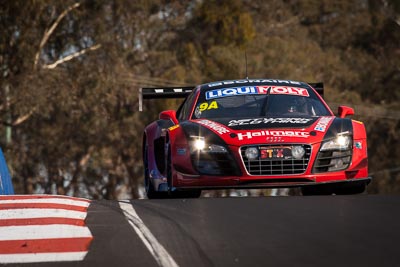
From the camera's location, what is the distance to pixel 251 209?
827 cm

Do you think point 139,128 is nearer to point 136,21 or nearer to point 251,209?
point 136,21

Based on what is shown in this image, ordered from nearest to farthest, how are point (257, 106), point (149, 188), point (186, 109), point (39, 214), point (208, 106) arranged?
point (39, 214)
point (257, 106)
point (208, 106)
point (186, 109)
point (149, 188)

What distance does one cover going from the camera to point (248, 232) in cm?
691

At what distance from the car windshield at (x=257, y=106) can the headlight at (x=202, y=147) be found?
0.95 metres

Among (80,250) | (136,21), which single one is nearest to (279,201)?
(80,250)

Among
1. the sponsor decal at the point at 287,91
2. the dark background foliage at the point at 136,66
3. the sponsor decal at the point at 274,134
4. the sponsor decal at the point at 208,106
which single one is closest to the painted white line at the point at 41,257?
the sponsor decal at the point at 274,134

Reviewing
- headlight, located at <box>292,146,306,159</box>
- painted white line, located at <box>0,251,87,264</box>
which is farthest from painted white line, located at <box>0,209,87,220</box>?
headlight, located at <box>292,146,306,159</box>

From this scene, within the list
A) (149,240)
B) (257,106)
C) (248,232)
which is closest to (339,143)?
(257,106)

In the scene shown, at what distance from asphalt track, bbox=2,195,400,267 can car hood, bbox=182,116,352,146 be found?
0.93 m

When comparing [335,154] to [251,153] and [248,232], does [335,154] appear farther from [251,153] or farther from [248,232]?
[248,232]

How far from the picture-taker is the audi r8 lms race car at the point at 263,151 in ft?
32.5

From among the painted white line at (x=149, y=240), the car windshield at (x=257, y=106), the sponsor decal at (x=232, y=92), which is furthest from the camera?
the sponsor decal at (x=232, y=92)

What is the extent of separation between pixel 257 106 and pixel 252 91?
35cm

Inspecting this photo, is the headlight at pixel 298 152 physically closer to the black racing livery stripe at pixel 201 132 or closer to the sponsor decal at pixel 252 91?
the black racing livery stripe at pixel 201 132
